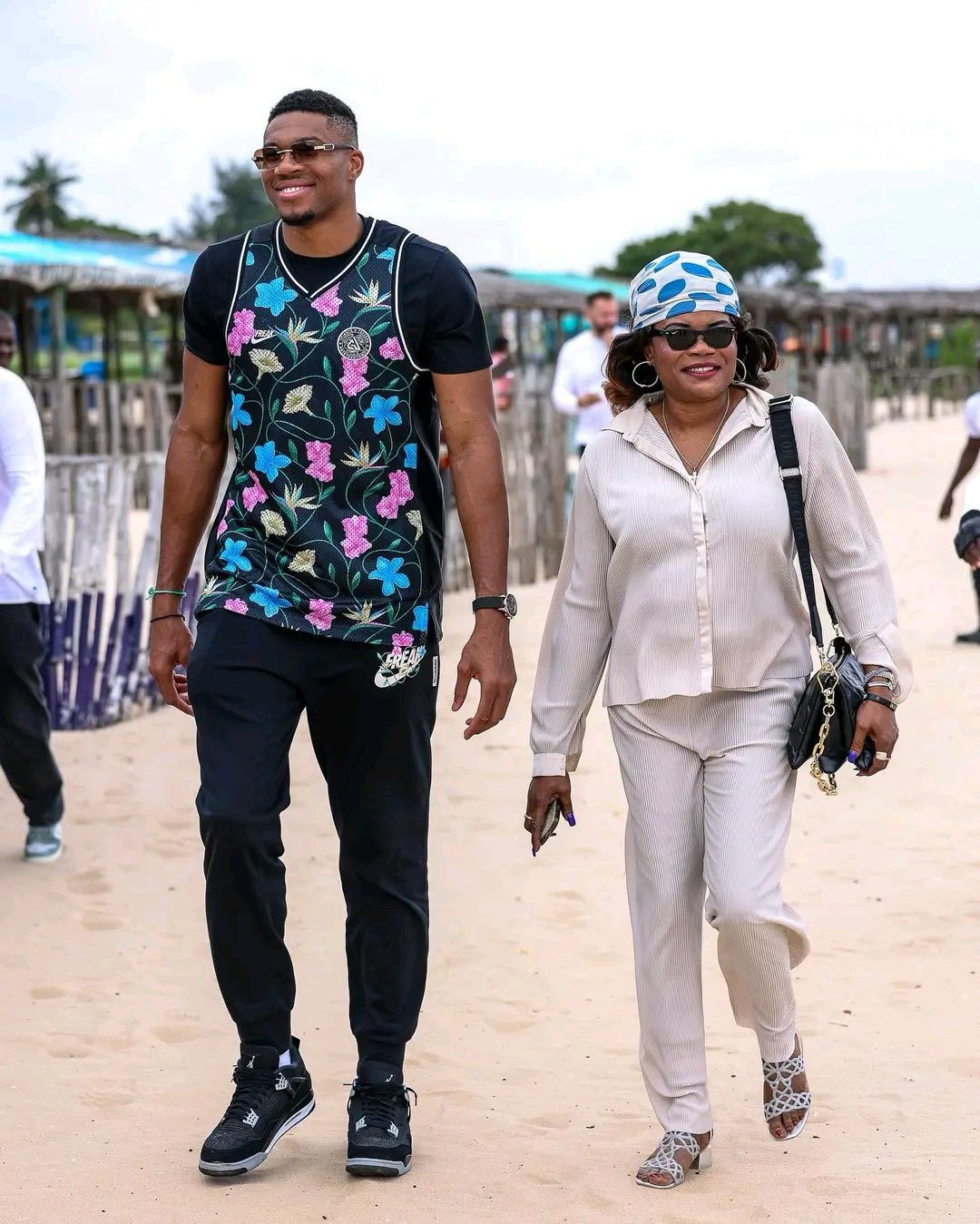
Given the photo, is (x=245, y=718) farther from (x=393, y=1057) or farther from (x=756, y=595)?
(x=756, y=595)

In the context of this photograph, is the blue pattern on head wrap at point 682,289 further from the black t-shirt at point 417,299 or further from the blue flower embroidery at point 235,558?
the blue flower embroidery at point 235,558

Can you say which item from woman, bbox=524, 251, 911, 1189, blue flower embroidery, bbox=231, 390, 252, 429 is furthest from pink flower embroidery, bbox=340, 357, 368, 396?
woman, bbox=524, 251, 911, 1189

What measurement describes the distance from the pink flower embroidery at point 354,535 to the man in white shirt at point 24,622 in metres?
2.45

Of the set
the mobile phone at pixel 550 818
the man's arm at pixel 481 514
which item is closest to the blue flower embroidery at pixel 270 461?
the man's arm at pixel 481 514

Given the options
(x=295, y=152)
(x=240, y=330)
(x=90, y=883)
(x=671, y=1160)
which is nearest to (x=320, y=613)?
(x=240, y=330)

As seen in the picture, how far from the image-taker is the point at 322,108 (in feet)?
11.5

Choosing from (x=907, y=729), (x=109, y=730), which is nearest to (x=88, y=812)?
(x=109, y=730)

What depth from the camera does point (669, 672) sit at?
344cm

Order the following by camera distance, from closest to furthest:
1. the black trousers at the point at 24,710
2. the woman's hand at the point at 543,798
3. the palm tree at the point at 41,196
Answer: the woman's hand at the point at 543,798 < the black trousers at the point at 24,710 < the palm tree at the point at 41,196

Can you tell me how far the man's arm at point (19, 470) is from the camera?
5.61m

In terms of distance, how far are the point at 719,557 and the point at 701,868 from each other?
609 millimetres

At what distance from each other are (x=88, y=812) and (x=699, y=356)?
13.8 ft

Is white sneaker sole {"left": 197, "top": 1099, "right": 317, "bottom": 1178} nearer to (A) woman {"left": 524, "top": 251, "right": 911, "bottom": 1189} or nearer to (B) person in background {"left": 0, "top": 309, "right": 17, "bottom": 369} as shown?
(A) woman {"left": 524, "top": 251, "right": 911, "bottom": 1189}

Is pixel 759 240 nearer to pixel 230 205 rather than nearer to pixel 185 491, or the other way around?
pixel 230 205
